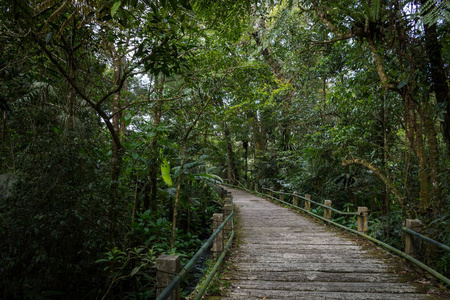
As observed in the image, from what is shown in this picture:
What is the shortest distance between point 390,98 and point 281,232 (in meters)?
4.51

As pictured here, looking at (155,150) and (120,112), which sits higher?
(120,112)

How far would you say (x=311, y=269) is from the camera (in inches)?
178

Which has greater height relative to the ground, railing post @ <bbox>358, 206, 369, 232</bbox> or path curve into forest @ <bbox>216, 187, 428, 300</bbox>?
railing post @ <bbox>358, 206, 369, 232</bbox>

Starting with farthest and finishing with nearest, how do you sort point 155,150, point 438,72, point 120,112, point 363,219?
point 363,219 < point 155,150 < point 120,112 < point 438,72

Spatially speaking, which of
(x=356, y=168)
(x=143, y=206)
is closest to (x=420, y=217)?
(x=356, y=168)

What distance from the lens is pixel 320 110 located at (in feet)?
37.7

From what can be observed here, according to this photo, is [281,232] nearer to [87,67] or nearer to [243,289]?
[243,289]

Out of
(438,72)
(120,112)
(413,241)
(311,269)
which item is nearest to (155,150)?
(120,112)

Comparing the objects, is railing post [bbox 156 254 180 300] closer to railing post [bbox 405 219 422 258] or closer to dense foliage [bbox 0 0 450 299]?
dense foliage [bbox 0 0 450 299]

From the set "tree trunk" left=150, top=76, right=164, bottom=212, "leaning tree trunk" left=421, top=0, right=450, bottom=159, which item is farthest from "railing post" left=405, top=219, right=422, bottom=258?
"tree trunk" left=150, top=76, right=164, bottom=212

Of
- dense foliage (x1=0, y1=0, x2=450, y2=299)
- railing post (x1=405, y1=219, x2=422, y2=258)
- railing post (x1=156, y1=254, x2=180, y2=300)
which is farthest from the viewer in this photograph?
railing post (x1=405, y1=219, x2=422, y2=258)

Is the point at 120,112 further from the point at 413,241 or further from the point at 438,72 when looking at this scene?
the point at 438,72

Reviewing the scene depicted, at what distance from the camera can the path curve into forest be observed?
3672 mm

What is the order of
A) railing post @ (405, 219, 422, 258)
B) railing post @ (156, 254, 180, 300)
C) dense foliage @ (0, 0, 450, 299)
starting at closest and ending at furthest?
1. railing post @ (156, 254, 180, 300)
2. dense foliage @ (0, 0, 450, 299)
3. railing post @ (405, 219, 422, 258)
